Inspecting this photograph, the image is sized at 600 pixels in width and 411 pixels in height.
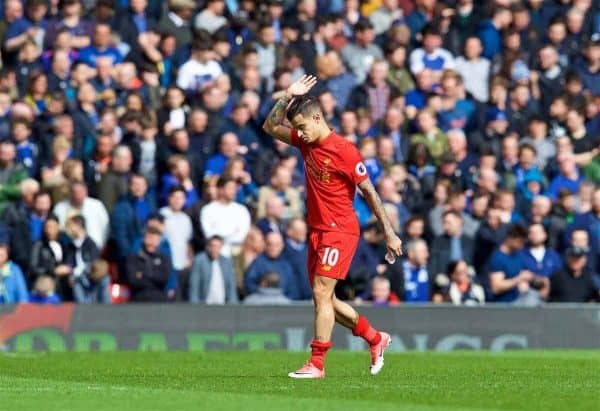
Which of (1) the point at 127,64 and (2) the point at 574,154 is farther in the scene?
(2) the point at 574,154

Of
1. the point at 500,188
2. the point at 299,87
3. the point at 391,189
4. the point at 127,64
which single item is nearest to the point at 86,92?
the point at 127,64

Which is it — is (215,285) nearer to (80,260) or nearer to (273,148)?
(80,260)

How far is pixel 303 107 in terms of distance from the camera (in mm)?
14242

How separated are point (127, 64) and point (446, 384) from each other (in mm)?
10768

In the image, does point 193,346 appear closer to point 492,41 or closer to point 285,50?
point 285,50

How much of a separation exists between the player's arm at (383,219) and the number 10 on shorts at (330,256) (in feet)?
1.49

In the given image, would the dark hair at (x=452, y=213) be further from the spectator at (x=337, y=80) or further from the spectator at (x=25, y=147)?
the spectator at (x=25, y=147)

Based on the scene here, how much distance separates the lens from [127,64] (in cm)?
2333

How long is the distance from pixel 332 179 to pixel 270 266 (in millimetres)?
7086

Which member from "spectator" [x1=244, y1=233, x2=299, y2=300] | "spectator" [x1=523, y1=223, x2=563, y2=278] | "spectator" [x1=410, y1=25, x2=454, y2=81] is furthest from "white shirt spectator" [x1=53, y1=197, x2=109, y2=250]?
"spectator" [x1=410, y1=25, x2=454, y2=81]

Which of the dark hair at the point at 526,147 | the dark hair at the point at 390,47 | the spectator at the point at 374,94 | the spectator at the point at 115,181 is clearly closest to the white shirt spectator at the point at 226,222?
the spectator at the point at 115,181

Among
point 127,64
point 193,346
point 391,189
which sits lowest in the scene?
point 193,346

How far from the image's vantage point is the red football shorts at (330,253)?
14.2m

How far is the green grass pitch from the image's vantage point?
11602mm
